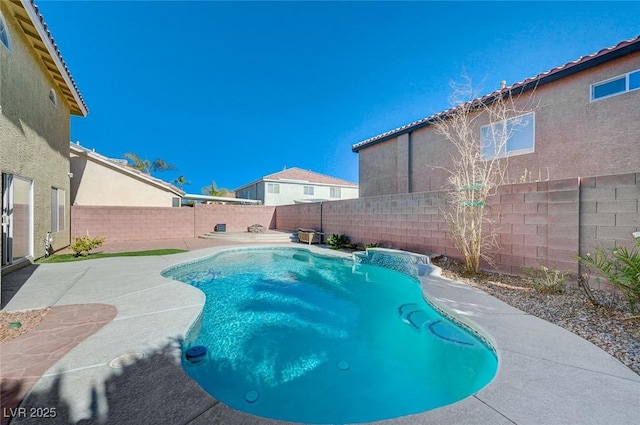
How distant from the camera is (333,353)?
423cm

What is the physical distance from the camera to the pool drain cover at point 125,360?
9.35 feet

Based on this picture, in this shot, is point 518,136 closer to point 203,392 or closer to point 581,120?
point 581,120

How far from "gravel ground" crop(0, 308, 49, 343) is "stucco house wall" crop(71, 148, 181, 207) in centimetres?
1414

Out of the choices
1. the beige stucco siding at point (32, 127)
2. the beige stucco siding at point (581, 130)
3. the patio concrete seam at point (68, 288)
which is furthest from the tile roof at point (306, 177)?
the patio concrete seam at point (68, 288)

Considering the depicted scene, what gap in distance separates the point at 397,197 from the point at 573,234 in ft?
19.2

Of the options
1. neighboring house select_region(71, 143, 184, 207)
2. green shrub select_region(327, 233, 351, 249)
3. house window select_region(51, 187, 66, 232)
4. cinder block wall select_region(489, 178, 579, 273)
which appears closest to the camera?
cinder block wall select_region(489, 178, 579, 273)

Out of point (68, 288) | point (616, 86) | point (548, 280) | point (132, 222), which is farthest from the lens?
point (132, 222)

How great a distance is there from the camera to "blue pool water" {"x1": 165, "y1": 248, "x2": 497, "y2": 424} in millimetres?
3096

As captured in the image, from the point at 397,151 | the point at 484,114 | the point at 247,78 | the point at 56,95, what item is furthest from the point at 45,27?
the point at 247,78

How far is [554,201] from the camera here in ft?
19.9

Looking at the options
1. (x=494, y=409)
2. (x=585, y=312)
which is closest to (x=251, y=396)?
(x=494, y=409)

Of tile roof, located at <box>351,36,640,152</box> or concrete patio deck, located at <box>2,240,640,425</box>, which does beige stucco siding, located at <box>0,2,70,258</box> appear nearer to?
concrete patio deck, located at <box>2,240,640,425</box>

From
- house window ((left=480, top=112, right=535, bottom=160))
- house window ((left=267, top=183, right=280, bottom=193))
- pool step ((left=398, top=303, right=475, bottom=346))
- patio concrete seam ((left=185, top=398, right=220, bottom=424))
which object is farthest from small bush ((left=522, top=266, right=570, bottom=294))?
house window ((left=267, top=183, right=280, bottom=193))

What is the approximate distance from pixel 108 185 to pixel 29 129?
389 inches
